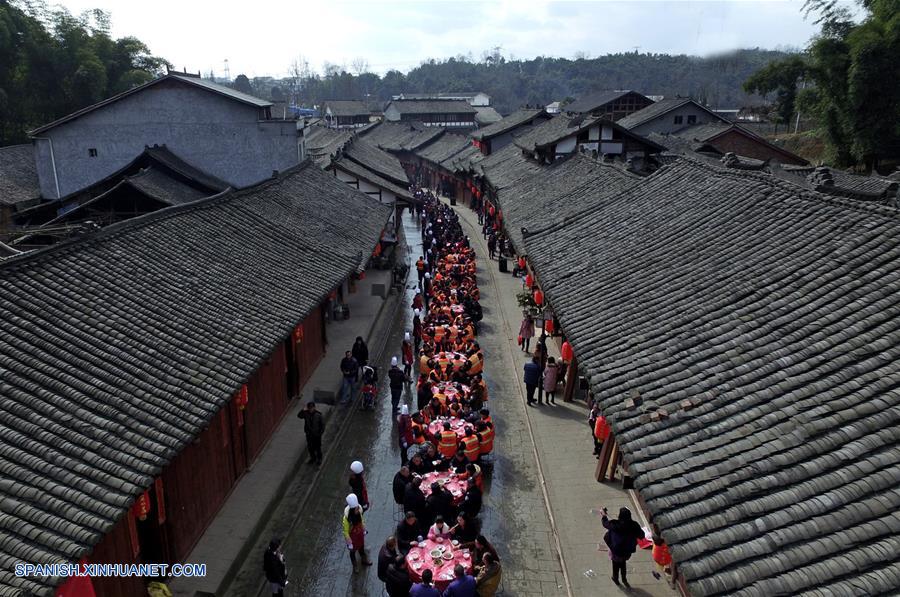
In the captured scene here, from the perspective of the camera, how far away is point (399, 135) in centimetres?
8669

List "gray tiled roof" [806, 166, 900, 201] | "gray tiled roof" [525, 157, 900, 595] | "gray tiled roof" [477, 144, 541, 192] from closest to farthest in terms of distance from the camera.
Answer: "gray tiled roof" [525, 157, 900, 595], "gray tiled roof" [806, 166, 900, 201], "gray tiled roof" [477, 144, 541, 192]

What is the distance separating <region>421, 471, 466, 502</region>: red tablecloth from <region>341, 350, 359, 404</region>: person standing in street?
6254 millimetres

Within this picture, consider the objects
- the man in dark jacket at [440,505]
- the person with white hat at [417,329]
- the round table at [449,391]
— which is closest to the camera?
the man in dark jacket at [440,505]

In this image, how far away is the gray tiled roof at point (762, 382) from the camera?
19.8 feet

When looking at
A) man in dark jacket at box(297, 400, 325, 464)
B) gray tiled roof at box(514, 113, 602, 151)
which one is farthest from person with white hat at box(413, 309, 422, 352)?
gray tiled roof at box(514, 113, 602, 151)

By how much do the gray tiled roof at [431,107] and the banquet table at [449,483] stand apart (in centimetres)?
9360

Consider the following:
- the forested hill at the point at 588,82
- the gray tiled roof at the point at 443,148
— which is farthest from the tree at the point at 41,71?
the forested hill at the point at 588,82

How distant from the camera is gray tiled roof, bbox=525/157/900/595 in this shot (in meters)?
6.05

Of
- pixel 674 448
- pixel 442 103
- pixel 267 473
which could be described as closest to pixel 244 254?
pixel 267 473

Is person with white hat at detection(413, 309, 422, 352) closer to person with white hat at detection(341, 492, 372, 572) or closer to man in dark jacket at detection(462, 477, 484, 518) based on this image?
man in dark jacket at detection(462, 477, 484, 518)

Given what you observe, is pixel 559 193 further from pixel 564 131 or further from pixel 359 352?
pixel 564 131

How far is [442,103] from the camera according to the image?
104000 millimetres

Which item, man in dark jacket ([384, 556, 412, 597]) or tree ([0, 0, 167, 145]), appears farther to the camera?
tree ([0, 0, 167, 145])

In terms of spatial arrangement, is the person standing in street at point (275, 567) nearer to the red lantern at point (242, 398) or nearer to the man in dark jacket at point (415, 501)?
the man in dark jacket at point (415, 501)
